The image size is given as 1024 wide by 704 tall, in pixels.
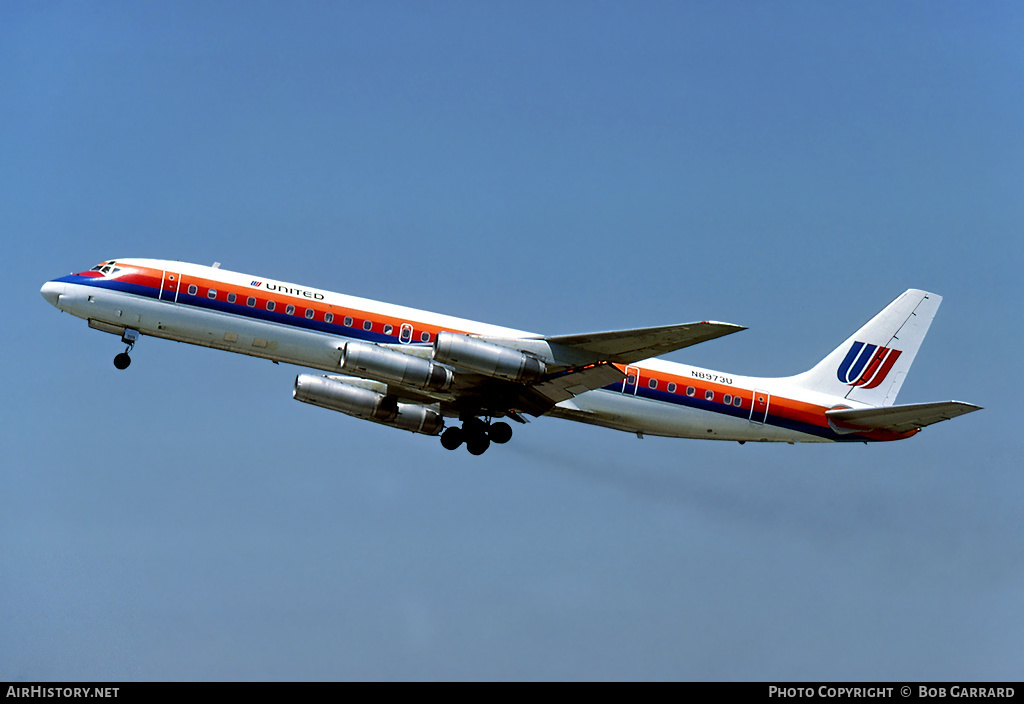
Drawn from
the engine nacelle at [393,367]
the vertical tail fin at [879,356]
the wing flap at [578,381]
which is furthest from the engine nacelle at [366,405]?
the vertical tail fin at [879,356]

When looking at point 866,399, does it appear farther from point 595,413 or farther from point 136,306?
point 136,306

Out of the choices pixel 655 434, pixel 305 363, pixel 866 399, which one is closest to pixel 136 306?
pixel 305 363

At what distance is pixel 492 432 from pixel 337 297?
7345mm

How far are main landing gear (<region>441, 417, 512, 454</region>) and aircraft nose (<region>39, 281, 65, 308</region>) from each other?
47.2 ft

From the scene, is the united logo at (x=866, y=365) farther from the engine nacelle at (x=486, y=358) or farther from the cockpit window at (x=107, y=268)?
the cockpit window at (x=107, y=268)

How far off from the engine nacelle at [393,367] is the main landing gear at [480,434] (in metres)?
3.75

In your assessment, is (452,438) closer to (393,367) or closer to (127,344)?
(393,367)

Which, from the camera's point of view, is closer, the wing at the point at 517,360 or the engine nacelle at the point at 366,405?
the wing at the point at 517,360

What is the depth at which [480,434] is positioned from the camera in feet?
134

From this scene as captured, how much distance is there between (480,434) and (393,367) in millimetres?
5668

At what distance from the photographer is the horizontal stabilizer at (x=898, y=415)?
127 feet
